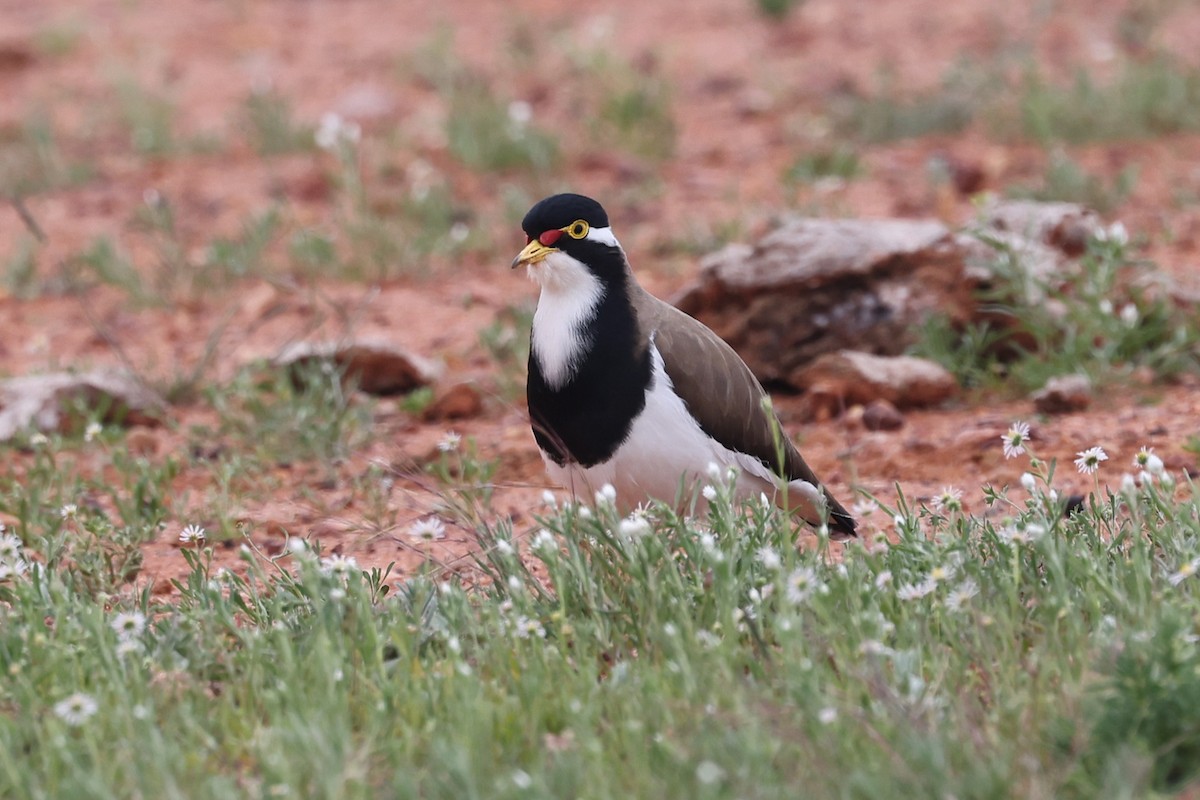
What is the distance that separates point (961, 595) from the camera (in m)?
3.29

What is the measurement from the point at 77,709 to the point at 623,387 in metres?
1.67

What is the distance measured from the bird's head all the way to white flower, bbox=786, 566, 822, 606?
4.30 ft

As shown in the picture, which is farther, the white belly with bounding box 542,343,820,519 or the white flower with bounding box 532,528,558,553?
the white belly with bounding box 542,343,820,519

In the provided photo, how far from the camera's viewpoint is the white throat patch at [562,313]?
428 centimetres

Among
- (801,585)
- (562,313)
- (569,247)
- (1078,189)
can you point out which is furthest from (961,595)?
(1078,189)

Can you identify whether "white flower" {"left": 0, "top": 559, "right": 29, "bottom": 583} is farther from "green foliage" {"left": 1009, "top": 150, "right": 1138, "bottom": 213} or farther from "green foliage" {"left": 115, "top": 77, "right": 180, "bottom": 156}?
"green foliage" {"left": 115, "top": 77, "right": 180, "bottom": 156}

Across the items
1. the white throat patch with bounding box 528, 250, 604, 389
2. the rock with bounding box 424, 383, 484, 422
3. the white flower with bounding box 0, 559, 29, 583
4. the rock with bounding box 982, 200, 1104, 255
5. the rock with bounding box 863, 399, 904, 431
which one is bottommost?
the rock with bounding box 424, 383, 484, 422

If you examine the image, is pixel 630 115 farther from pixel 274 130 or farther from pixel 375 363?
pixel 375 363

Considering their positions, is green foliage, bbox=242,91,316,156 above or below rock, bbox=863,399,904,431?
above

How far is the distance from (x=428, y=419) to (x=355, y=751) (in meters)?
3.39

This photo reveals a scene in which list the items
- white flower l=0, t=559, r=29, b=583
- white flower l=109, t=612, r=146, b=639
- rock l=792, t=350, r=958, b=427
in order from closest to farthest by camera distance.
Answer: white flower l=109, t=612, r=146, b=639 → white flower l=0, t=559, r=29, b=583 → rock l=792, t=350, r=958, b=427

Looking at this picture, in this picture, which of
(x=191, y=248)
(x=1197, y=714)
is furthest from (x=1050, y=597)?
(x=191, y=248)

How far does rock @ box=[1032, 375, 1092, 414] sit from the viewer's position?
5.71m

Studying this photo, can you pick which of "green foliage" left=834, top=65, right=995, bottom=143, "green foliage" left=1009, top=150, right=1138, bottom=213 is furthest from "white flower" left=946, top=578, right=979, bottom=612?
"green foliage" left=834, top=65, right=995, bottom=143
